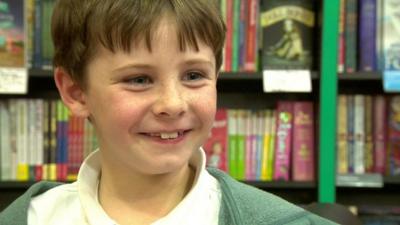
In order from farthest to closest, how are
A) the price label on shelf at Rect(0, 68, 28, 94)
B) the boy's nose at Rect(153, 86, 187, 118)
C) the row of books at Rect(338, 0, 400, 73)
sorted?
the row of books at Rect(338, 0, 400, 73) → the price label on shelf at Rect(0, 68, 28, 94) → the boy's nose at Rect(153, 86, 187, 118)

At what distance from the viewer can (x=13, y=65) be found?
1.67 m

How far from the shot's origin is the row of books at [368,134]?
1.79 m

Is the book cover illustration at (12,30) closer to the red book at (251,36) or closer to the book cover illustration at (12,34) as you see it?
the book cover illustration at (12,34)

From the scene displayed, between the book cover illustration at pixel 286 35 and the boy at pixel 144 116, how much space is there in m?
0.76

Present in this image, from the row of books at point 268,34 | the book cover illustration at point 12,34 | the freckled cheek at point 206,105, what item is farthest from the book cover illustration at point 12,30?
the freckled cheek at point 206,105

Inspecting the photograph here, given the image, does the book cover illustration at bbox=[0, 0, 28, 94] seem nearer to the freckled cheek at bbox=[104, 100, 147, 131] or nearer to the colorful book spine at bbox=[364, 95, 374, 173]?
the freckled cheek at bbox=[104, 100, 147, 131]

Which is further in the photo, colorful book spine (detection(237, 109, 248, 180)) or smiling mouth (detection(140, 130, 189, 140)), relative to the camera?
colorful book spine (detection(237, 109, 248, 180))

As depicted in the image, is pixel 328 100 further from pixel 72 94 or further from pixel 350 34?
pixel 72 94

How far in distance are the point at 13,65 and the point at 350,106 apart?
1135mm

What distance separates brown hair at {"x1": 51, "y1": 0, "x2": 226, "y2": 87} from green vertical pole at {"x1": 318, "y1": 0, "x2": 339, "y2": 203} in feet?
2.59

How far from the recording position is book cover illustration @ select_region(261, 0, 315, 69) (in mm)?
1733

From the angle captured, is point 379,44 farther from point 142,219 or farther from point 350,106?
point 142,219

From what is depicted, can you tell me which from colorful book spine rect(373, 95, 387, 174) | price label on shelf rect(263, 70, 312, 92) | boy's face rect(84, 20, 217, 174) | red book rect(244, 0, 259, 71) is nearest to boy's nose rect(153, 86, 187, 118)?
boy's face rect(84, 20, 217, 174)

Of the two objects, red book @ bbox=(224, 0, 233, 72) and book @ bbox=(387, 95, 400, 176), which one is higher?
red book @ bbox=(224, 0, 233, 72)
